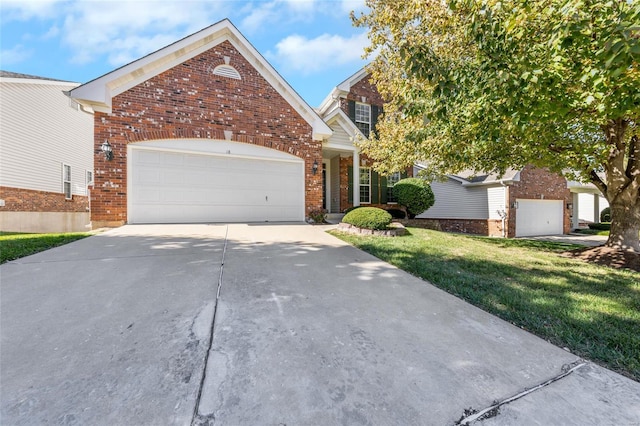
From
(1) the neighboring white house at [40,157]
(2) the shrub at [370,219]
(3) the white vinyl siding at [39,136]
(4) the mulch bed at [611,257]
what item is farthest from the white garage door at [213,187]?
(4) the mulch bed at [611,257]

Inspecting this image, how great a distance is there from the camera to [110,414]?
1.33 m

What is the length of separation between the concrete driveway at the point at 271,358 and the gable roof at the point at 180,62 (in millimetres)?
5820

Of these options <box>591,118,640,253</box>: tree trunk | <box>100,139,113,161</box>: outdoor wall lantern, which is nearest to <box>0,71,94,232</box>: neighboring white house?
<box>100,139,113,161</box>: outdoor wall lantern

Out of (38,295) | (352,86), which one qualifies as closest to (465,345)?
(38,295)

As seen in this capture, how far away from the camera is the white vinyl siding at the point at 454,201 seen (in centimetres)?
1498

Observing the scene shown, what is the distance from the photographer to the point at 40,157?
10.6 metres

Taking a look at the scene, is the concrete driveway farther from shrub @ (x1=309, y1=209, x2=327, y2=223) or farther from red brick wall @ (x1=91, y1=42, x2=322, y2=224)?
shrub @ (x1=309, y1=209, x2=327, y2=223)

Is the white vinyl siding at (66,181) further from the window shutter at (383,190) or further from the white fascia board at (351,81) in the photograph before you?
the window shutter at (383,190)

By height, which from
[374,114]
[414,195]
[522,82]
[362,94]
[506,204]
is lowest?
[506,204]

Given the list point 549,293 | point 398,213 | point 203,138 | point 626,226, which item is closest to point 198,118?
point 203,138

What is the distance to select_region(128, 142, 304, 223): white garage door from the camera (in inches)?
306

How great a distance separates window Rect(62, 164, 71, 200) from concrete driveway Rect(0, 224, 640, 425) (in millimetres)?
11350

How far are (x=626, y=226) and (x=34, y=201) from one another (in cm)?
1892

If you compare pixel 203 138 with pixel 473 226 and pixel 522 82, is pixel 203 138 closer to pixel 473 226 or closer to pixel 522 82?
pixel 522 82
